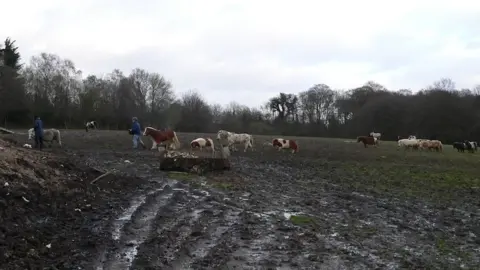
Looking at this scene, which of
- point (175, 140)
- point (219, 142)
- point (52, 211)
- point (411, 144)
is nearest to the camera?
point (52, 211)

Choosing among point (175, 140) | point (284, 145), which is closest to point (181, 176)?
point (175, 140)

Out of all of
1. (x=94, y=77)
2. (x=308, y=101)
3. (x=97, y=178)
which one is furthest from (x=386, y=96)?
(x=97, y=178)

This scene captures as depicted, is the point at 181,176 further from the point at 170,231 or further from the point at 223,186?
the point at 170,231

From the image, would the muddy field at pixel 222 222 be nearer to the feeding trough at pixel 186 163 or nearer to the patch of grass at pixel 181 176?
the patch of grass at pixel 181 176

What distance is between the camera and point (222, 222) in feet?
32.7

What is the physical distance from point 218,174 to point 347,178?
17.7ft

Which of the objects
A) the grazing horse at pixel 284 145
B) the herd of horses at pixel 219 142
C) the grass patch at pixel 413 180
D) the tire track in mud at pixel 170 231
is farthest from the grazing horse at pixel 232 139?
the tire track in mud at pixel 170 231

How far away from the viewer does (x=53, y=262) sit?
677 cm

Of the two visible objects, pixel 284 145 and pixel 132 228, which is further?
pixel 284 145

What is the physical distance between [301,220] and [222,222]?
177cm

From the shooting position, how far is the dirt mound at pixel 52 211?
701cm

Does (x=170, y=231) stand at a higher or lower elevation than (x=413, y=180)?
higher

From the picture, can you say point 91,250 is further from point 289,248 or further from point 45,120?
point 45,120

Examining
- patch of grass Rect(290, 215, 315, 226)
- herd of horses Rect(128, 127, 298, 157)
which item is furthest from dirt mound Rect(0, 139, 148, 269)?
herd of horses Rect(128, 127, 298, 157)
